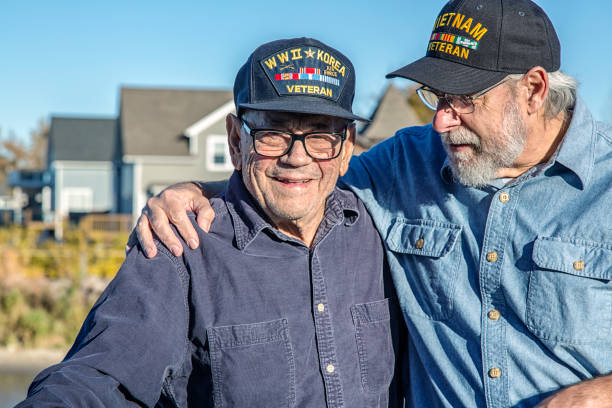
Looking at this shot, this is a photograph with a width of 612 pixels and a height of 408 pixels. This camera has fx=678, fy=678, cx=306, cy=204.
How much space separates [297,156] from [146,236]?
2.22 ft

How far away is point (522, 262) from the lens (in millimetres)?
2775

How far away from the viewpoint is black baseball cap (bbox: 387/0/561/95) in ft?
9.38

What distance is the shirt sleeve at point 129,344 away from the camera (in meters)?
2.15

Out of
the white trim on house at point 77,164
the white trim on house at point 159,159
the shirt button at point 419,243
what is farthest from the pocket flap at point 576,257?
the white trim on house at point 77,164

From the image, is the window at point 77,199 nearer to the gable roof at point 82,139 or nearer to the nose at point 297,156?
the gable roof at point 82,139

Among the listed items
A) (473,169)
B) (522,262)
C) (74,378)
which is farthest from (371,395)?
(74,378)

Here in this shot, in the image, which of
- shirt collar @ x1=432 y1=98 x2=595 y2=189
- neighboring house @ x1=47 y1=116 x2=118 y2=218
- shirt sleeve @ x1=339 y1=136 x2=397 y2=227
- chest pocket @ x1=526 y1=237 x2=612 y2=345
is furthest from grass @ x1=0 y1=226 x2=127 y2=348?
neighboring house @ x1=47 y1=116 x2=118 y2=218

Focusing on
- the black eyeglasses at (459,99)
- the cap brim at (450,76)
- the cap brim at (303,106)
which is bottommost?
the cap brim at (303,106)

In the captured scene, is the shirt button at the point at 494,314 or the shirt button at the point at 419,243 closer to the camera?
the shirt button at the point at 494,314

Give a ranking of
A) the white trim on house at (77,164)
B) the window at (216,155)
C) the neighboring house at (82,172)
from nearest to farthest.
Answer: the window at (216,155) → the neighboring house at (82,172) → the white trim on house at (77,164)

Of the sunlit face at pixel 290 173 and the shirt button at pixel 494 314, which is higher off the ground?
the sunlit face at pixel 290 173

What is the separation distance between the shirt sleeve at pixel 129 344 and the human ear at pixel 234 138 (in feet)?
1.91

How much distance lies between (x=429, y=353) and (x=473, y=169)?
0.80m

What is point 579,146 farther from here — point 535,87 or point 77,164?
point 77,164
